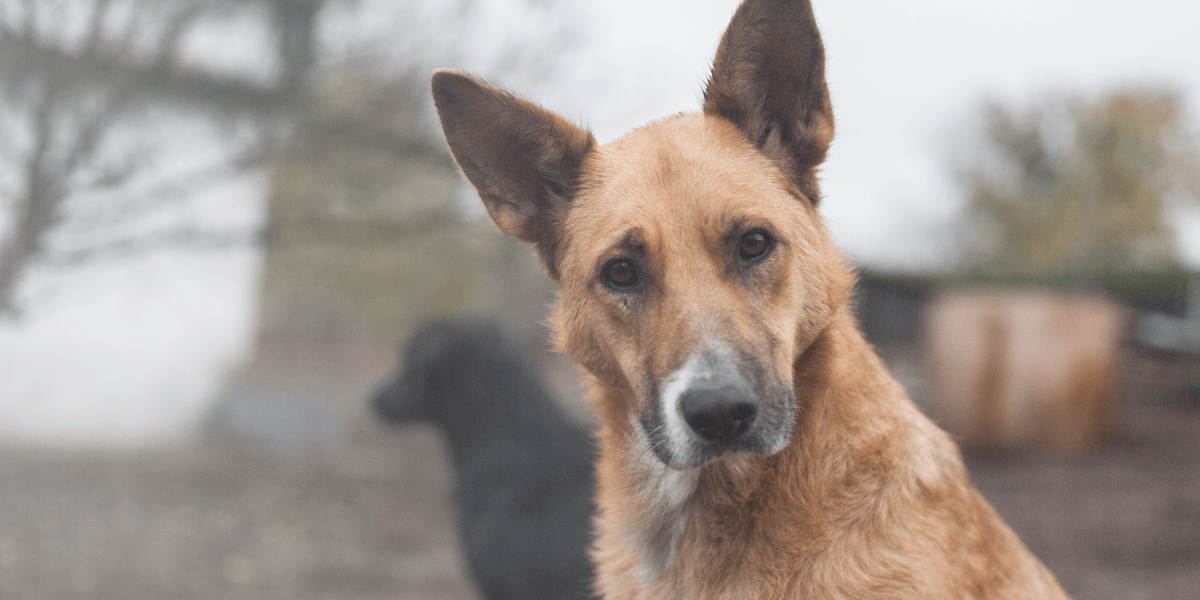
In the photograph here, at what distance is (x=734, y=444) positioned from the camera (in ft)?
6.02

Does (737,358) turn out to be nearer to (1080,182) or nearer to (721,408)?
(721,408)

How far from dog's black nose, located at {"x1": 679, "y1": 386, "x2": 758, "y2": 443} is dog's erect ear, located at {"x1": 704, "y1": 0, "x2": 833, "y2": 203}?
79 cm

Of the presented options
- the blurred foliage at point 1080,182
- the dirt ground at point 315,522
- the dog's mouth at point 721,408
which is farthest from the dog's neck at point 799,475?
the blurred foliage at point 1080,182

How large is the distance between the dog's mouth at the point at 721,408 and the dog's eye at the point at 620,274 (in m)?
0.37

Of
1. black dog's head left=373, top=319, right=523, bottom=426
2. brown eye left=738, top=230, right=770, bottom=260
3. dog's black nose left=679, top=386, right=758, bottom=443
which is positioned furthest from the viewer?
black dog's head left=373, top=319, right=523, bottom=426

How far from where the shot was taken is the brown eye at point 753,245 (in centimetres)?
204

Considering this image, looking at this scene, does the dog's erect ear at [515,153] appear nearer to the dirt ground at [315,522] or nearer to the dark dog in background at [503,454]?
the dark dog in background at [503,454]

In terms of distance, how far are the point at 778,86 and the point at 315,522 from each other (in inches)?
251

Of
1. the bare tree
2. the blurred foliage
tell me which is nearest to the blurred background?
the bare tree

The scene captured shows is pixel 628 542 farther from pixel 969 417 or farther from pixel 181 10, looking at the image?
pixel 969 417

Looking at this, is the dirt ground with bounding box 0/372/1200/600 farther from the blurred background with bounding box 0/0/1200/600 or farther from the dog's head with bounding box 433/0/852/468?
the dog's head with bounding box 433/0/852/468

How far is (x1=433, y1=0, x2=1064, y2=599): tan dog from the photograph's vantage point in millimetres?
1825

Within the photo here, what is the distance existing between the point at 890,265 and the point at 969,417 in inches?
336

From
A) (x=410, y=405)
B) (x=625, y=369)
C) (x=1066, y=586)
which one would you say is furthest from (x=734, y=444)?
(x=1066, y=586)
